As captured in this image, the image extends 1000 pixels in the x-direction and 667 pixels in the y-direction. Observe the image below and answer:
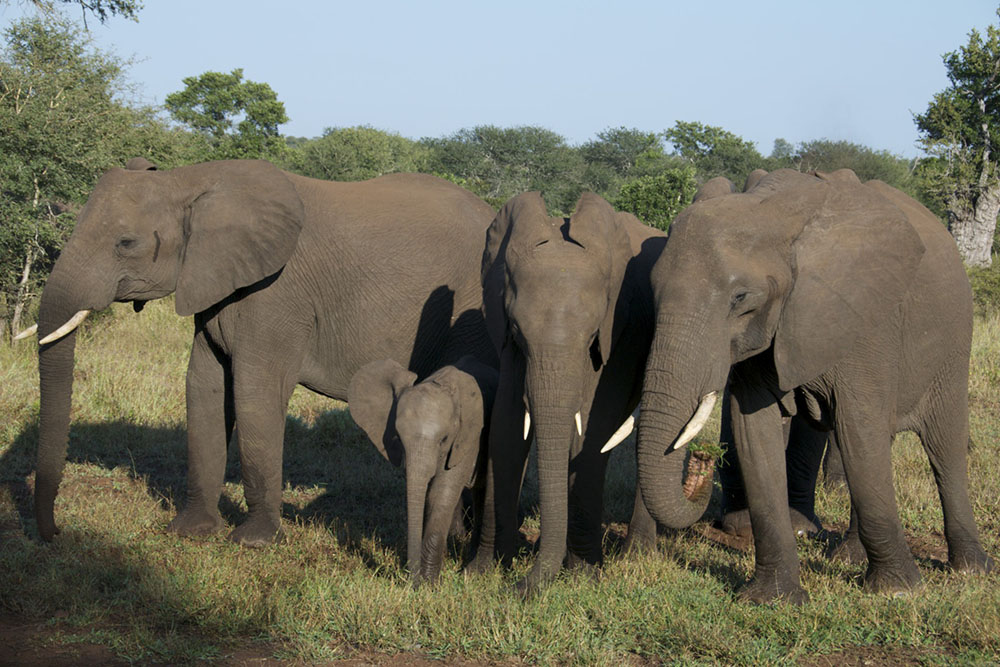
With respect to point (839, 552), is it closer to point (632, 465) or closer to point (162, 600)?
point (632, 465)

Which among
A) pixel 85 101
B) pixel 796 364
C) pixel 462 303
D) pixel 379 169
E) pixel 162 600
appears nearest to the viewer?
pixel 796 364

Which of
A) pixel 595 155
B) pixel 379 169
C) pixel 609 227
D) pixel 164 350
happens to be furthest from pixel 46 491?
pixel 595 155

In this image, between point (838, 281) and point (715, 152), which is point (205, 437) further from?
point (715, 152)

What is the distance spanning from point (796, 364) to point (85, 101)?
991cm

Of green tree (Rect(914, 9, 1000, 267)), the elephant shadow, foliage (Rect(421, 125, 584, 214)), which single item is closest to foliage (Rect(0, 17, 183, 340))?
the elephant shadow

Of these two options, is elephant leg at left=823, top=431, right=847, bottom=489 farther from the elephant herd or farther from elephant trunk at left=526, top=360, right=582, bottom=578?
elephant trunk at left=526, top=360, right=582, bottom=578

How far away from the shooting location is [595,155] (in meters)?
39.8

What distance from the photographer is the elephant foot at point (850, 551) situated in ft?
19.9

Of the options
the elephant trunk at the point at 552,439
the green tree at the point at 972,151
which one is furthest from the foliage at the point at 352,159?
the elephant trunk at the point at 552,439

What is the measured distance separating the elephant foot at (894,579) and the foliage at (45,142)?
9096 mm

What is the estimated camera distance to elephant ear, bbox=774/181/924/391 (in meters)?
4.63

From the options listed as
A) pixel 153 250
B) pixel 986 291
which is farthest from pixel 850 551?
pixel 986 291

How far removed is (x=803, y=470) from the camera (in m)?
6.68

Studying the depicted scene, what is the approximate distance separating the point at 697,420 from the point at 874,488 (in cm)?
120
